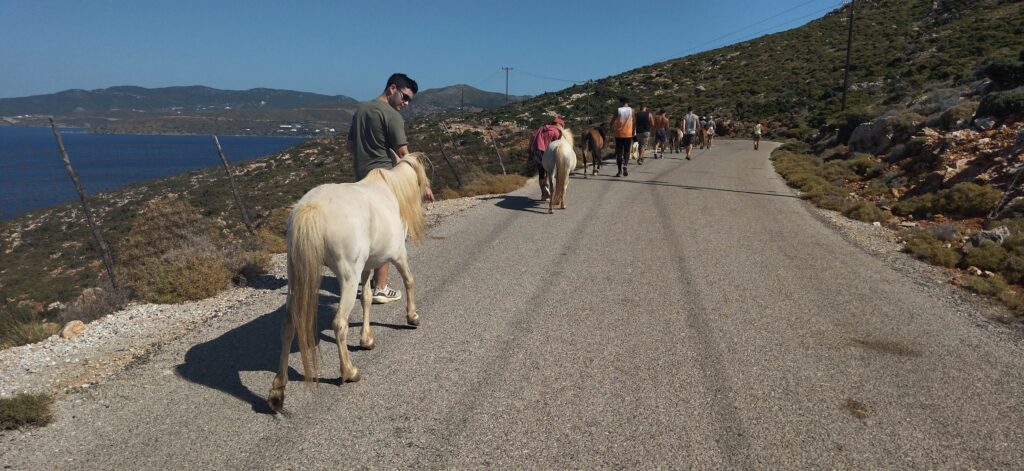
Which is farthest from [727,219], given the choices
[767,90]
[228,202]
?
[767,90]

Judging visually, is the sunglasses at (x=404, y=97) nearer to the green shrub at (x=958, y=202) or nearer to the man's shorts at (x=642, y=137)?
the green shrub at (x=958, y=202)

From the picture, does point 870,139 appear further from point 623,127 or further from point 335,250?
point 335,250

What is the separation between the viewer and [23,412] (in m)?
3.40

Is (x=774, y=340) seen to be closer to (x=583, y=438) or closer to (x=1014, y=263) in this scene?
(x=583, y=438)

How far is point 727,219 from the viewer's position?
10328mm

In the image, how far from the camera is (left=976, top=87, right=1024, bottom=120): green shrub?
14.0 metres

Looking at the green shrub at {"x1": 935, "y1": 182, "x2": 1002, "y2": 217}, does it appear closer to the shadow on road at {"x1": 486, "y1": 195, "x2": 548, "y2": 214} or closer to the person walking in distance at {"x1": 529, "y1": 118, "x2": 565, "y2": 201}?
the person walking in distance at {"x1": 529, "y1": 118, "x2": 565, "y2": 201}

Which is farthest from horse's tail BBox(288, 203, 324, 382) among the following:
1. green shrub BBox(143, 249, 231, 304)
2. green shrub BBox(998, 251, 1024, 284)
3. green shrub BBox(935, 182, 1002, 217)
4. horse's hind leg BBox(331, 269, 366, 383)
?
green shrub BBox(935, 182, 1002, 217)

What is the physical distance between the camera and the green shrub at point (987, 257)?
23.8 feet

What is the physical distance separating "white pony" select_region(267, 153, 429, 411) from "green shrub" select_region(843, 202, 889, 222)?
32.9 feet

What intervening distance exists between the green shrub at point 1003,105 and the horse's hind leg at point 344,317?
17.6 m

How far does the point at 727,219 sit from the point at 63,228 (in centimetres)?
3238

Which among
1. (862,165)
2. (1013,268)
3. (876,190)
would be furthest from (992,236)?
(862,165)

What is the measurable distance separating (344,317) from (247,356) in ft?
3.81
